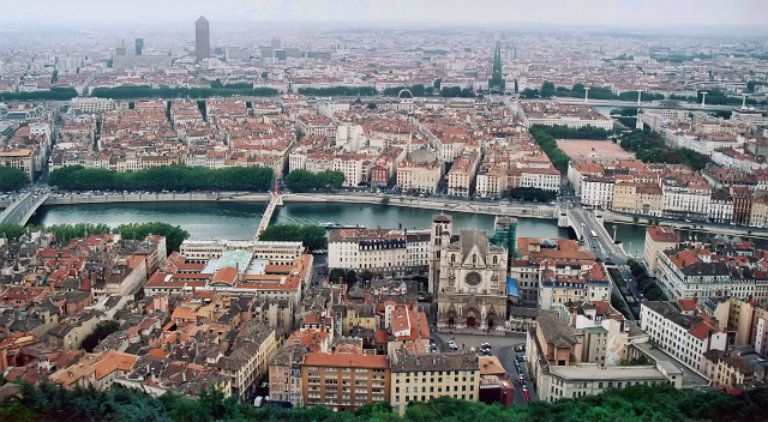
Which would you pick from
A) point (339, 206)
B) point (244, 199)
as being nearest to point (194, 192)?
point (244, 199)

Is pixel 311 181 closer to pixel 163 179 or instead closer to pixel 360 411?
pixel 163 179

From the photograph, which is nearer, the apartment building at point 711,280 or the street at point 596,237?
the apartment building at point 711,280

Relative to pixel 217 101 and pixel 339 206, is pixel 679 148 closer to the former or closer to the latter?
pixel 339 206

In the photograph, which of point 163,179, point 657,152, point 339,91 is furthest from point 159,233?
point 339,91


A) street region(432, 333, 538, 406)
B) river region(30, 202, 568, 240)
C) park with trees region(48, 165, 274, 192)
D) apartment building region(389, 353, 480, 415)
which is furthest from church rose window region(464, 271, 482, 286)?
park with trees region(48, 165, 274, 192)

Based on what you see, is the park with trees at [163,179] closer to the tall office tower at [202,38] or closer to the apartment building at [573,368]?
the apartment building at [573,368]

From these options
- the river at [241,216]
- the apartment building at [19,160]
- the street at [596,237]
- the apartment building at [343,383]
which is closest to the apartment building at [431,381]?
the apartment building at [343,383]
